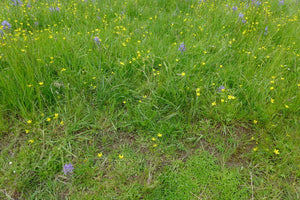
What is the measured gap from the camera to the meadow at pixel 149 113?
1741mm

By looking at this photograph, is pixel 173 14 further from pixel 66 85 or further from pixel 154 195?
pixel 154 195

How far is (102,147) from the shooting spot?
1.98 metres

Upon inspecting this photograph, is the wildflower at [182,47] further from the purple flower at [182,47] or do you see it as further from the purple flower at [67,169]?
the purple flower at [67,169]

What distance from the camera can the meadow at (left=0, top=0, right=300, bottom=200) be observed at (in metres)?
1.74

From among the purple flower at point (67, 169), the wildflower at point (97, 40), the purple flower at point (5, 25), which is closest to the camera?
the purple flower at point (67, 169)

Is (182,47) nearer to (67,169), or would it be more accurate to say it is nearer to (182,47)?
(182,47)

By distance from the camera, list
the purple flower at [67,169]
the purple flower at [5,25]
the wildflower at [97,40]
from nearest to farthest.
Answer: the purple flower at [67,169] < the wildflower at [97,40] < the purple flower at [5,25]

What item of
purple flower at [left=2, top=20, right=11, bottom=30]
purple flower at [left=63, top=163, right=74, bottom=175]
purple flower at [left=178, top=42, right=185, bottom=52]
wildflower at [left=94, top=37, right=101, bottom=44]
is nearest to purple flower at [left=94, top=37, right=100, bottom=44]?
wildflower at [left=94, top=37, right=101, bottom=44]

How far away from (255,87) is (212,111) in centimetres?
61

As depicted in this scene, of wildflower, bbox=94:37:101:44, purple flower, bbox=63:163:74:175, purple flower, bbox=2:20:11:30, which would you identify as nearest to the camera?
purple flower, bbox=63:163:74:175

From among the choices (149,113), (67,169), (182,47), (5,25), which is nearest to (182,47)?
(182,47)

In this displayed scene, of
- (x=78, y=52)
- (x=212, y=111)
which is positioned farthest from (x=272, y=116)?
(x=78, y=52)

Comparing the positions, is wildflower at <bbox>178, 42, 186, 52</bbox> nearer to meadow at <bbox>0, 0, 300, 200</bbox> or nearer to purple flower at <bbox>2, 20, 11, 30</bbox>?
meadow at <bbox>0, 0, 300, 200</bbox>

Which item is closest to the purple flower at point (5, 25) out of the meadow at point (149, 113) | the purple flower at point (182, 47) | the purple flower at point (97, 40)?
the meadow at point (149, 113)
